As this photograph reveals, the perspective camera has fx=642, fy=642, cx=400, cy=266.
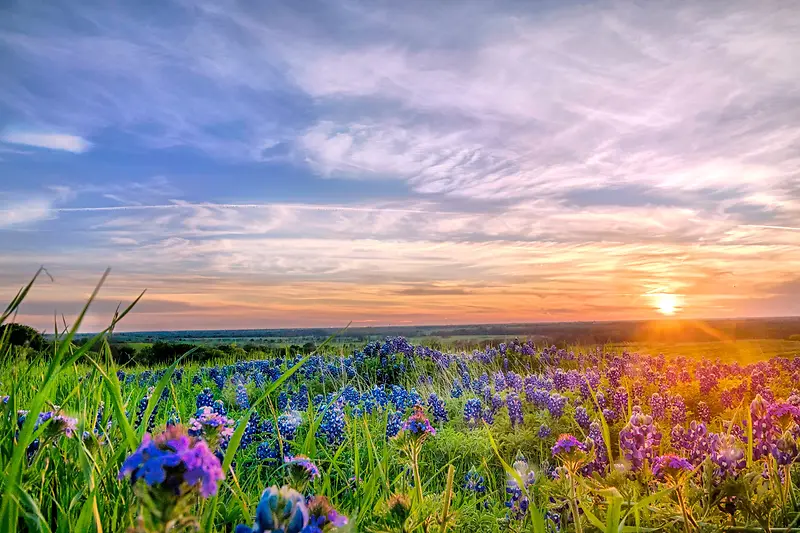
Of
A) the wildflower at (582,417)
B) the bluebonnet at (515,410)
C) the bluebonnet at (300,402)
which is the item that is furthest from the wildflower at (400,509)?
the bluebonnet at (300,402)

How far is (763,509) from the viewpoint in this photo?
3418 millimetres

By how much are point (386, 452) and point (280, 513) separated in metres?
2.73

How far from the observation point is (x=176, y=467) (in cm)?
154

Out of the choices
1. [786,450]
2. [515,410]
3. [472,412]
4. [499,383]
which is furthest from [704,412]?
[786,450]

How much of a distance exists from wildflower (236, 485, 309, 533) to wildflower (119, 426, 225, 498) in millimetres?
129

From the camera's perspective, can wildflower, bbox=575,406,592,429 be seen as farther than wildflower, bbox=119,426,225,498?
Yes

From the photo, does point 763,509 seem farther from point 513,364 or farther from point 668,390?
point 513,364

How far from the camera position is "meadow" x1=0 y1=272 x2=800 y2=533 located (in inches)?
95.7

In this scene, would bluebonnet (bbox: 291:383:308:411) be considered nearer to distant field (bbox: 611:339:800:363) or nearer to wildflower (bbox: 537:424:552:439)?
wildflower (bbox: 537:424:552:439)

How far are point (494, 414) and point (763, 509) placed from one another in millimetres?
4846

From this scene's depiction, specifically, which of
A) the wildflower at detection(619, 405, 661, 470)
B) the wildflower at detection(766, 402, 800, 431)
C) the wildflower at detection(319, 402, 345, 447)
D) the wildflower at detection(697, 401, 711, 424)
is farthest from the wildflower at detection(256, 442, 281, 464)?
the wildflower at detection(697, 401, 711, 424)

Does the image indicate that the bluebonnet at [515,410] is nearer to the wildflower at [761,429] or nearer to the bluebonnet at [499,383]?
the bluebonnet at [499,383]

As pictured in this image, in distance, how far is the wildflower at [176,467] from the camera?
1.50m

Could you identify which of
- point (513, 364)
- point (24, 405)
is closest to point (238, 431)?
point (24, 405)
